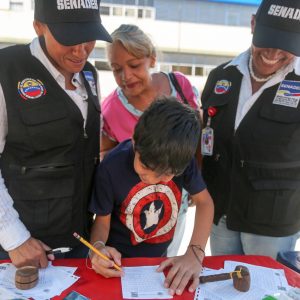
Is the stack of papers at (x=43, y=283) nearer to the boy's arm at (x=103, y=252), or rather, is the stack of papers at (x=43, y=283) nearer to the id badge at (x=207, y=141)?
the boy's arm at (x=103, y=252)

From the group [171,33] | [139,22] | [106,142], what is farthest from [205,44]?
[106,142]

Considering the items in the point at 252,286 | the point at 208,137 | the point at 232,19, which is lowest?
the point at 252,286

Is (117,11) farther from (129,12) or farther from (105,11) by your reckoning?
(129,12)

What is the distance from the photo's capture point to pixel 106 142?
2.03 m

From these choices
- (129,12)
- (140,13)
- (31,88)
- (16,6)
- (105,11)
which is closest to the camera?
(31,88)

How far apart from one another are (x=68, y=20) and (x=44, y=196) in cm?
67

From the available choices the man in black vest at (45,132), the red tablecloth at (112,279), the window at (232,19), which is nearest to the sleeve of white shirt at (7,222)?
the man in black vest at (45,132)

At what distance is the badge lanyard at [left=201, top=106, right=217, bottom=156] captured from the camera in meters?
1.83

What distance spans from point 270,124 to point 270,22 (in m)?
0.46

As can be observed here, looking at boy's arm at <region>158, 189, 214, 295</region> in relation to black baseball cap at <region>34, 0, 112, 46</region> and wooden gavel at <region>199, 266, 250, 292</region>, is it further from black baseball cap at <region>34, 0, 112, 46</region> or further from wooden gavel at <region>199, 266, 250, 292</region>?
black baseball cap at <region>34, 0, 112, 46</region>

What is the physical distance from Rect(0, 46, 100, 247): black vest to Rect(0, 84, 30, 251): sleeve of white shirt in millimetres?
23

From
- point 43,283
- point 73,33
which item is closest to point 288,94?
point 73,33

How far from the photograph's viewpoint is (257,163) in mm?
1693

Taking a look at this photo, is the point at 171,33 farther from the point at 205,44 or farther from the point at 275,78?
the point at 275,78
